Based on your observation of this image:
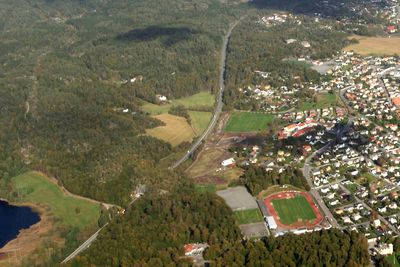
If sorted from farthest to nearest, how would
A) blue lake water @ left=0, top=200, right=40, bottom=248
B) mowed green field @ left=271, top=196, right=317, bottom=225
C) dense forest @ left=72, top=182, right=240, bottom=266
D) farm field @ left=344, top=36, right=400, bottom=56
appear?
farm field @ left=344, top=36, right=400, bottom=56 < blue lake water @ left=0, top=200, right=40, bottom=248 < mowed green field @ left=271, top=196, right=317, bottom=225 < dense forest @ left=72, top=182, right=240, bottom=266

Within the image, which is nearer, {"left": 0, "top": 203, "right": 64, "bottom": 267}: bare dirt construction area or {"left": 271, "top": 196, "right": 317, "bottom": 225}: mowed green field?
{"left": 0, "top": 203, "right": 64, "bottom": 267}: bare dirt construction area

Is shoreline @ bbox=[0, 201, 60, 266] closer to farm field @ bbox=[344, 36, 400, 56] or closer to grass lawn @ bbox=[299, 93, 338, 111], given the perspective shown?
grass lawn @ bbox=[299, 93, 338, 111]

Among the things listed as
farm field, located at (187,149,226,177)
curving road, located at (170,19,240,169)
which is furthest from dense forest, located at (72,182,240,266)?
curving road, located at (170,19,240,169)

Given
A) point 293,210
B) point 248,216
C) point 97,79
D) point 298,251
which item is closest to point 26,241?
point 248,216


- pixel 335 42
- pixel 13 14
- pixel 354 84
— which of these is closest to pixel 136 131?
pixel 354 84

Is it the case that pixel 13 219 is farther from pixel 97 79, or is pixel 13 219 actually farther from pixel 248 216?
pixel 97 79

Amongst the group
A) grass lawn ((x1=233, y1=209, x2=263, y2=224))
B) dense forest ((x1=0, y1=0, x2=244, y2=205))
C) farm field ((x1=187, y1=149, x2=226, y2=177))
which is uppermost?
grass lawn ((x1=233, y1=209, x2=263, y2=224))

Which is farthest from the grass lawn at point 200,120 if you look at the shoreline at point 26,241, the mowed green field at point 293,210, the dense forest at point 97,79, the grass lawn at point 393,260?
the grass lawn at point 393,260
